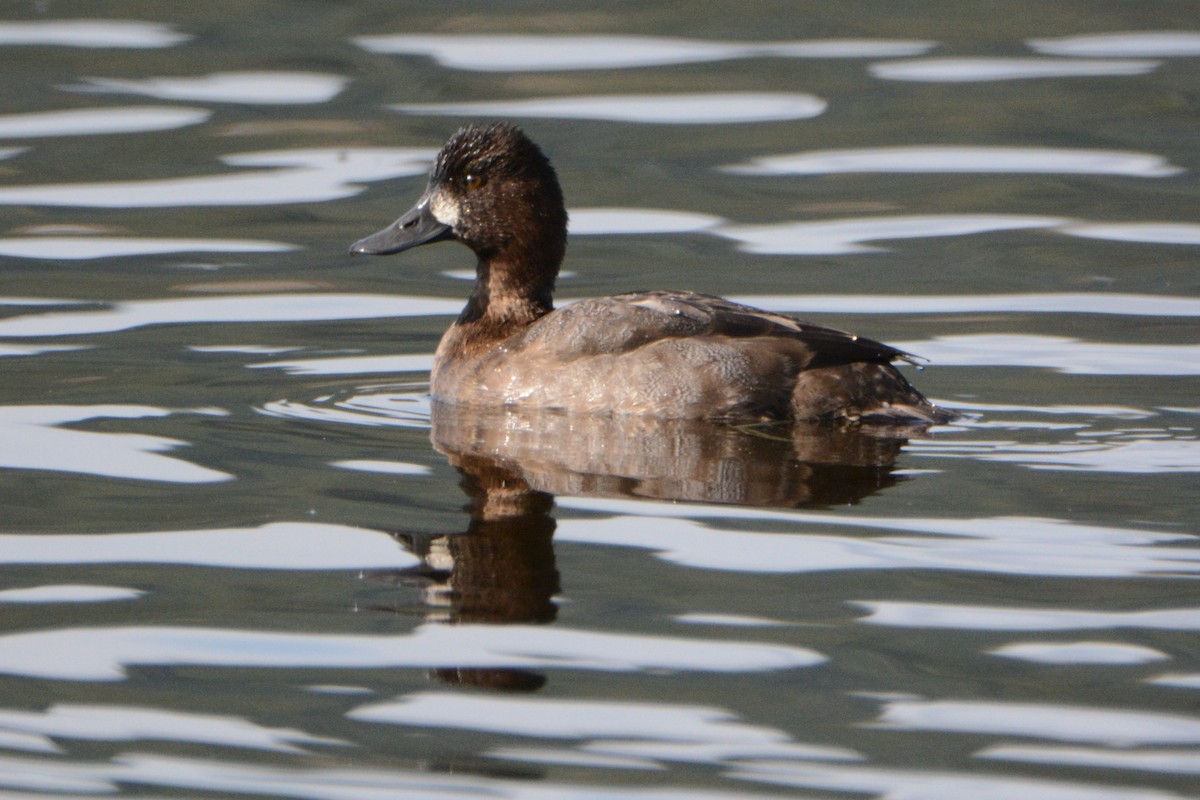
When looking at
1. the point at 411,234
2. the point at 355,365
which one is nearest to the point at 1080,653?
the point at 411,234

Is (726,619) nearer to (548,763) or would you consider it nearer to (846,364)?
(548,763)

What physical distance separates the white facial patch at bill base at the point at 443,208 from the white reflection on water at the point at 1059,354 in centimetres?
218

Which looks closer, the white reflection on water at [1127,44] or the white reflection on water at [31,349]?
the white reflection on water at [31,349]

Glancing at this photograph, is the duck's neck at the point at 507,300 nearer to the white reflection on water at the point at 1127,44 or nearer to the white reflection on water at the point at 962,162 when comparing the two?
the white reflection on water at the point at 962,162

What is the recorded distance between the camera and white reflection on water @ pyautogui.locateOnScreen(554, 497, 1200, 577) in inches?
223

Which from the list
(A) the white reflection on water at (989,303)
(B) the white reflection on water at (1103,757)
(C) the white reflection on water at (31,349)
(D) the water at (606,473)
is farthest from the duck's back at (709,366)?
(B) the white reflection on water at (1103,757)

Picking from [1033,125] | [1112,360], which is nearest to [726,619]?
[1112,360]

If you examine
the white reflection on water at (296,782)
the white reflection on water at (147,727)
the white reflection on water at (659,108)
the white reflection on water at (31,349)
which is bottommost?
the white reflection on water at (296,782)

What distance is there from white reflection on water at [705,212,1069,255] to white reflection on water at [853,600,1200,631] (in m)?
6.16

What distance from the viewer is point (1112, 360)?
8742 mm

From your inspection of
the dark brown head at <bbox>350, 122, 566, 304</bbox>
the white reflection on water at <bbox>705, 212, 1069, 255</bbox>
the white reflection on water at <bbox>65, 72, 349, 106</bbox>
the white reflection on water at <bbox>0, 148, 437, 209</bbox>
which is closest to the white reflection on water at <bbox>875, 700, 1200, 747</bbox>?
the dark brown head at <bbox>350, 122, 566, 304</bbox>

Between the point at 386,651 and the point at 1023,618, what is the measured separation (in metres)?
1.63

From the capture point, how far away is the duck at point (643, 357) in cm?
752

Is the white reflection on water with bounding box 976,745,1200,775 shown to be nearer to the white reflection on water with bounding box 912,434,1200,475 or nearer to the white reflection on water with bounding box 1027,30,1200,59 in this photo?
the white reflection on water with bounding box 912,434,1200,475
